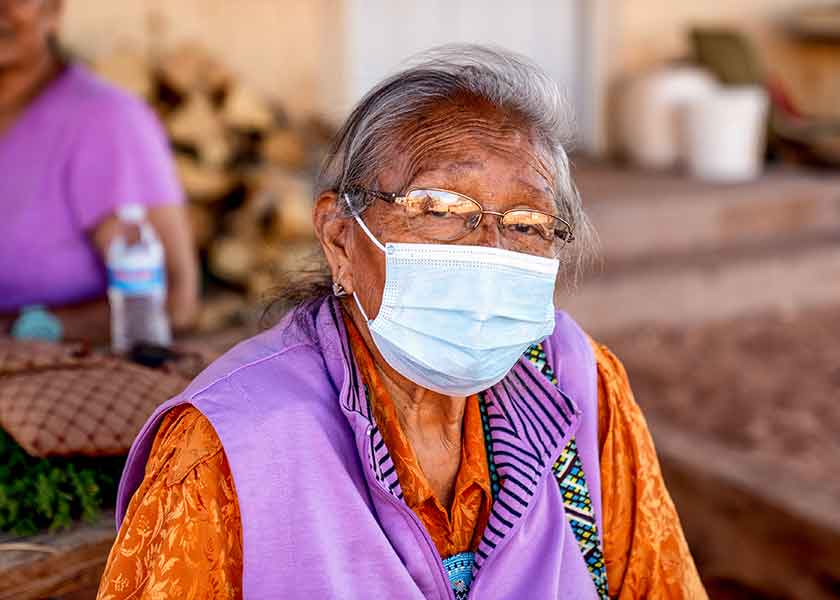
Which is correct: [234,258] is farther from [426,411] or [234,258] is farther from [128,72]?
[426,411]

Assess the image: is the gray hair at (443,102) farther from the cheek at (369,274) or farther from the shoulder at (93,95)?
the shoulder at (93,95)

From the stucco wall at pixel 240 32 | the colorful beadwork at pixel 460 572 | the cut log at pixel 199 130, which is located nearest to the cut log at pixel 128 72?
the cut log at pixel 199 130

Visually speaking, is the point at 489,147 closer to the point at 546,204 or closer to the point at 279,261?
the point at 546,204

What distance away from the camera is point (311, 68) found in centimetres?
594

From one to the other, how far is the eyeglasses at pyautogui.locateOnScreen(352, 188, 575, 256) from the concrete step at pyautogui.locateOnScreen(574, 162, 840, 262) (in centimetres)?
392

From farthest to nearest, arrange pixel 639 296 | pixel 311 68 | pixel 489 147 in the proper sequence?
pixel 311 68 < pixel 639 296 < pixel 489 147

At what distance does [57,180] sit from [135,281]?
53 centimetres

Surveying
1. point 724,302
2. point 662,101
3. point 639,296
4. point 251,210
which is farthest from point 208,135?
point 662,101

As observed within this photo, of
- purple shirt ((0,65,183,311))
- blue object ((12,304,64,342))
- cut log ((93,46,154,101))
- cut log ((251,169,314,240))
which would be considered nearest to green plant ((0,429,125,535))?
blue object ((12,304,64,342))

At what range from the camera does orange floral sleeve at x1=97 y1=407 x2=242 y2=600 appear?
149 cm

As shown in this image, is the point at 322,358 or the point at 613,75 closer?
the point at 322,358

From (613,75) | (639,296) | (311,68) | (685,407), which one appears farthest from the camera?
(613,75)

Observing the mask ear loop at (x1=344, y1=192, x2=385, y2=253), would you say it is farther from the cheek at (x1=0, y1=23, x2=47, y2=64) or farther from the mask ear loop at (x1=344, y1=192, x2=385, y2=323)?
the cheek at (x1=0, y1=23, x2=47, y2=64)

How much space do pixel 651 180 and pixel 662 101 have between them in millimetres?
687
